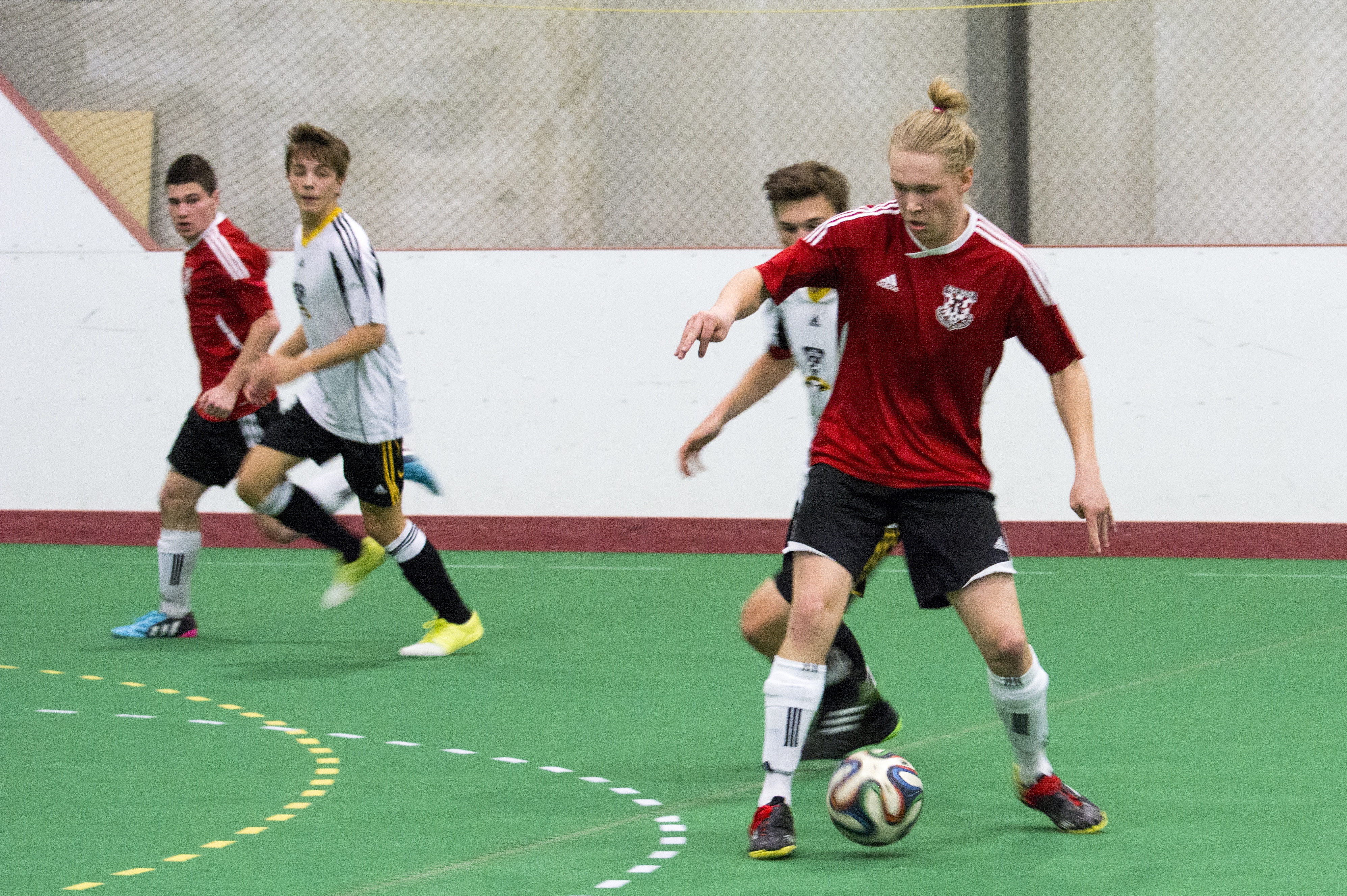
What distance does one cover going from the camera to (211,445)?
676cm

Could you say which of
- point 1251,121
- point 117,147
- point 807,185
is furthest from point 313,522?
point 1251,121

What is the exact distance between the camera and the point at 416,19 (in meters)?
11.9

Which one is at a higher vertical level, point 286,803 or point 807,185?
point 807,185

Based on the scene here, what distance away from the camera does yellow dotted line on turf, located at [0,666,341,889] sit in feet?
11.9

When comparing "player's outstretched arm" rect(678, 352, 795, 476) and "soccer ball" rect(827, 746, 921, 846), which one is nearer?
"soccer ball" rect(827, 746, 921, 846)

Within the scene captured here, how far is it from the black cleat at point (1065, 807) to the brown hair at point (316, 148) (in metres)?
3.35

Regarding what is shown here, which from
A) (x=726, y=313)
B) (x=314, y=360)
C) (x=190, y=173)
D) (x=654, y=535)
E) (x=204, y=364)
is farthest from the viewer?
(x=654, y=535)

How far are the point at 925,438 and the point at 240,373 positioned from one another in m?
3.31

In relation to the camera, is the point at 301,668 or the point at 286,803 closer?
the point at 286,803

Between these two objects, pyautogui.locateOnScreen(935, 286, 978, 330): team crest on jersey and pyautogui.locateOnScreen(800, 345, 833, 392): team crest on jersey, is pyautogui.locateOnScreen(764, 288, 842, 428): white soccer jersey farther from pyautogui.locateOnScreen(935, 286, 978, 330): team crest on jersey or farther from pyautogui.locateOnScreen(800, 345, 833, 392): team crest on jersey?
pyautogui.locateOnScreen(935, 286, 978, 330): team crest on jersey

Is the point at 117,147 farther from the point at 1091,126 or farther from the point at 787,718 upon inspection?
the point at 787,718

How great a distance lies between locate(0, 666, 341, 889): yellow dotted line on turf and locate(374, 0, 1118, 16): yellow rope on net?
6.87m

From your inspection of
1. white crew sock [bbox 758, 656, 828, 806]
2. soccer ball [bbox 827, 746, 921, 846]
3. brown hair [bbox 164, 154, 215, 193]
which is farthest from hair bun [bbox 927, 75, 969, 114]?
brown hair [bbox 164, 154, 215, 193]

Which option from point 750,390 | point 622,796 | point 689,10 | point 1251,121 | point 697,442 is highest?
point 689,10
